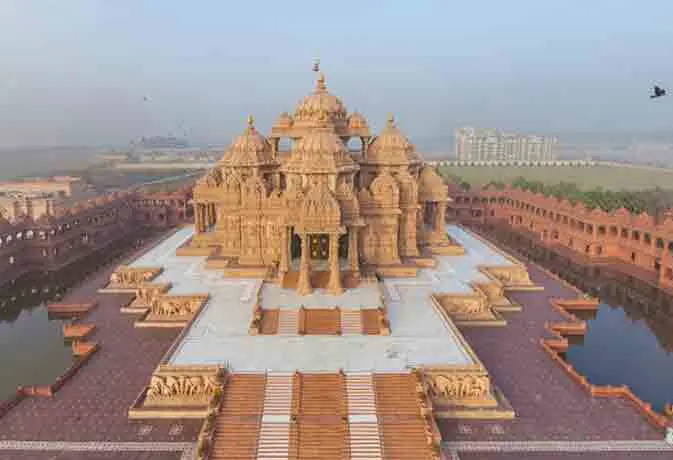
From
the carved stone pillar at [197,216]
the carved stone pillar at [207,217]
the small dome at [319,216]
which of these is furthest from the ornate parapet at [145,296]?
the carved stone pillar at [207,217]

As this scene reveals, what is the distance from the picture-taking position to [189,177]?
138 meters

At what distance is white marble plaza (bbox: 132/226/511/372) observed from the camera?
21.4 m

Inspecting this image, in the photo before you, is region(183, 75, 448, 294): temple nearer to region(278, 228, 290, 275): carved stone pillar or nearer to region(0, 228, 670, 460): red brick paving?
region(278, 228, 290, 275): carved stone pillar

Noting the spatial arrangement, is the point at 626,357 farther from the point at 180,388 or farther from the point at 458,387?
the point at 180,388

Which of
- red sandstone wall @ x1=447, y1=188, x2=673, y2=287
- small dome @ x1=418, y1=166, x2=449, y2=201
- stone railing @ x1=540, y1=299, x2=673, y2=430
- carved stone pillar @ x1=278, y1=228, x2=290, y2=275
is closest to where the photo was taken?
stone railing @ x1=540, y1=299, x2=673, y2=430

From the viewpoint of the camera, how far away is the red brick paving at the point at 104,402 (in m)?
18.4

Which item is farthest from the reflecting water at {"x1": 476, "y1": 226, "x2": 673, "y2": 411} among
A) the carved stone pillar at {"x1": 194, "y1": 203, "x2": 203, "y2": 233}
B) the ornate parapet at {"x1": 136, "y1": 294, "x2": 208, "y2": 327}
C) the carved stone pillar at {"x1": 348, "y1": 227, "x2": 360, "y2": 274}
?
the carved stone pillar at {"x1": 194, "y1": 203, "x2": 203, "y2": 233}

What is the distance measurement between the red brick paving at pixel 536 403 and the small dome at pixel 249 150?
2012 cm

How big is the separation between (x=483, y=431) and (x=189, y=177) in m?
131

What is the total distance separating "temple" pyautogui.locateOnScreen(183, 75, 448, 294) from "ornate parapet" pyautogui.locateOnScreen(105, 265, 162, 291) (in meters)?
4.74

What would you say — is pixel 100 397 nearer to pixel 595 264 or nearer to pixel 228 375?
pixel 228 375

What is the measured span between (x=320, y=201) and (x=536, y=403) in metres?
15.3

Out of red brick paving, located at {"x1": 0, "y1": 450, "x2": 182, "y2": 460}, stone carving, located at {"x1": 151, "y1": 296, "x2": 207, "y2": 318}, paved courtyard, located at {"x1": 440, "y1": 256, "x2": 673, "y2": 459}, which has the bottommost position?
red brick paving, located at {"x1": 0, "y1": 450, "x2": 182, "y2": 460}

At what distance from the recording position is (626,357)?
27109mm
